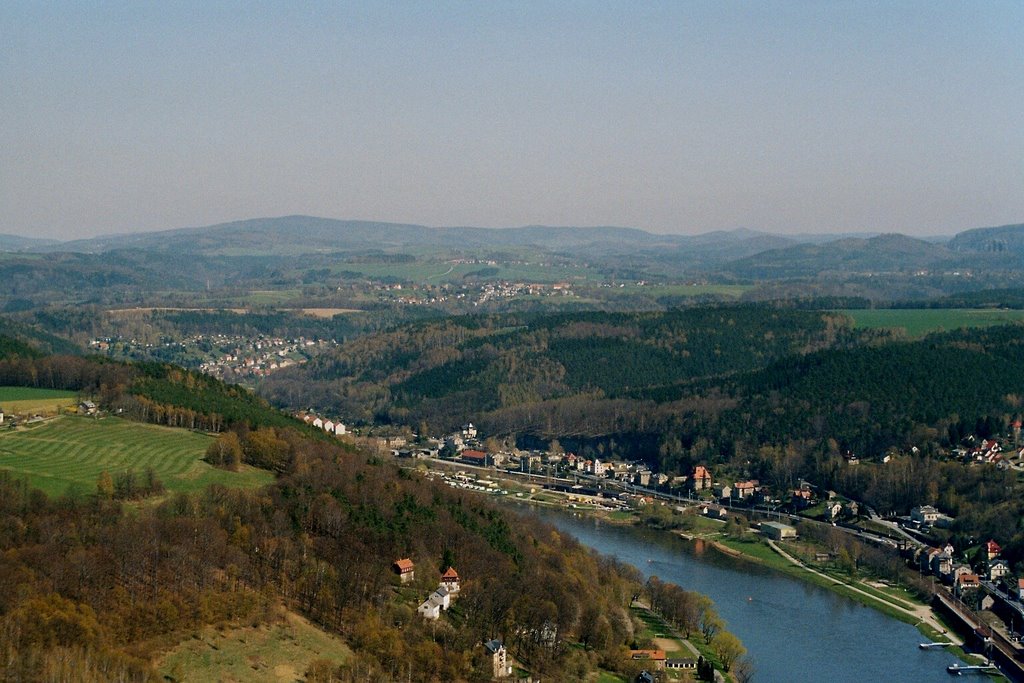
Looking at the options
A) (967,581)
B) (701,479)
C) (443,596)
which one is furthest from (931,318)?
(443,596)

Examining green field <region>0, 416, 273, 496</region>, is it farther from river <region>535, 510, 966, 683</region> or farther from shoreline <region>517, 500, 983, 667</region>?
shoreline <region>517, 500, 983, 667</region>

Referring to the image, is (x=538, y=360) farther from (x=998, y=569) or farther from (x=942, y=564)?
(x=998, y=569)

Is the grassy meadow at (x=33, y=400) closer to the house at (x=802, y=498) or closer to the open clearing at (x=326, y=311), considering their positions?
the house at (x=802, y=498)

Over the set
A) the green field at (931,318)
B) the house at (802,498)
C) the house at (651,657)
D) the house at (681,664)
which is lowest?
the house at (802,498)

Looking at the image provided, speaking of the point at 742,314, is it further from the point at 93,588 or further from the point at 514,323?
A: the point at 93,588

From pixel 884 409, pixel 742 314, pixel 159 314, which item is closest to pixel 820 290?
pixel 742 314

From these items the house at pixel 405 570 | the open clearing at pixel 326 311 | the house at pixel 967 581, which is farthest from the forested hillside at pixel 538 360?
the house at pixel 405 570

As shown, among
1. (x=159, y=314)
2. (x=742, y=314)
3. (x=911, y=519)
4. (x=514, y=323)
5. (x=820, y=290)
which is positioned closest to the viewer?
(x=911, y=519)
